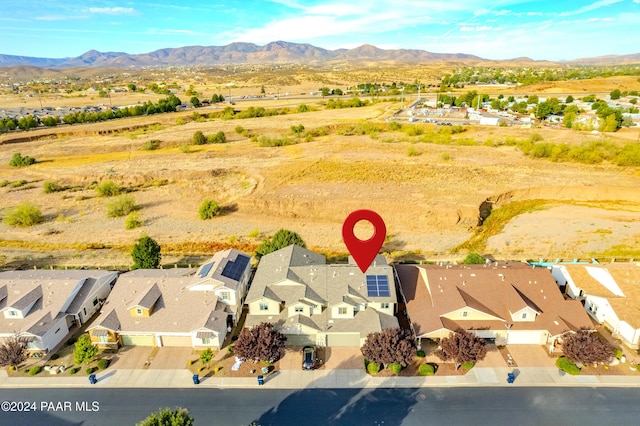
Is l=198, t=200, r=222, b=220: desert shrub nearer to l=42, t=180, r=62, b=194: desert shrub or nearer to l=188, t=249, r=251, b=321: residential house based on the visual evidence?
l=188, t=249, r=251, b=321: residential house

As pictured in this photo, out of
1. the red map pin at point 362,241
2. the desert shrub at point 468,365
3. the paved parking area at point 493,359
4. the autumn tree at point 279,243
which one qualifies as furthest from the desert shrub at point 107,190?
the paved parking area at point 493,359

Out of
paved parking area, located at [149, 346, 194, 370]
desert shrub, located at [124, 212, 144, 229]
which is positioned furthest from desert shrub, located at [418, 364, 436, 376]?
desert shrub, located at [124, 212, 144, 229]

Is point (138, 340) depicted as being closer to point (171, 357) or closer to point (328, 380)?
point (171, 357)

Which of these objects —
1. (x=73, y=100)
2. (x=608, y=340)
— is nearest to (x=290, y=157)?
(x=608, y=340)

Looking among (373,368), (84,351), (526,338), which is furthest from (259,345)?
(526,338)

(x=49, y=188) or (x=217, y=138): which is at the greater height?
(x=217, y=138)

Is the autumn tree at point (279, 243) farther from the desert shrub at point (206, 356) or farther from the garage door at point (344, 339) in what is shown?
the desert shrub at point (206, 356)
